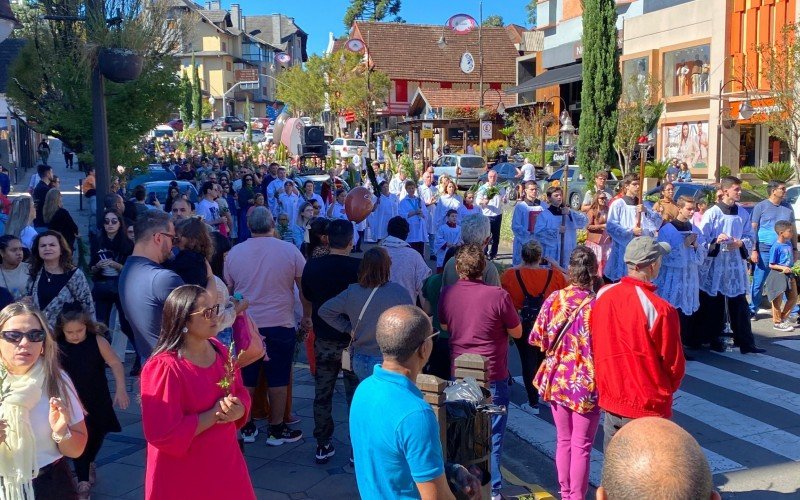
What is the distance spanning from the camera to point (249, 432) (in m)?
6.84

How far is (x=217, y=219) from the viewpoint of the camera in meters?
13.7

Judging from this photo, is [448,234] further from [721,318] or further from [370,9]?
[370,9]

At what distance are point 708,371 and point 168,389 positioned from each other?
270 inches

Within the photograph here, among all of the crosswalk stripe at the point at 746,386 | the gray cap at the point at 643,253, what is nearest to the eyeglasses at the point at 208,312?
the gray cap at the point at 643,253

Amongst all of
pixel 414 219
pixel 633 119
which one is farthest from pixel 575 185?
pixel 414 219

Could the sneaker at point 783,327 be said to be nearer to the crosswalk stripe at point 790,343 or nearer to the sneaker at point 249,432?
the crosswalk stripe at point 790,343

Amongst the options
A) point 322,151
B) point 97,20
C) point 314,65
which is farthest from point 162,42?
point 314,65

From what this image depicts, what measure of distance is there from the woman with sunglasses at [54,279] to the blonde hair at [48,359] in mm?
2103

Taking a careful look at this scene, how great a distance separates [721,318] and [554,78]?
3748 centimetres

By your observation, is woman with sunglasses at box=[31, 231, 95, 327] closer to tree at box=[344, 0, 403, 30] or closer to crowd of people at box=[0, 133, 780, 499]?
crowd of people at box=[0, 133, 780, 499]

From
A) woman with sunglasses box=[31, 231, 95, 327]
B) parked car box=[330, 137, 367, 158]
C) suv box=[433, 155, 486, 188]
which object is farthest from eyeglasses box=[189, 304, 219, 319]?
parked car box=[330, 137, 367, 158]

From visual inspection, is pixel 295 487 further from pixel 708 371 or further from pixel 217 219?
pixel 217 219

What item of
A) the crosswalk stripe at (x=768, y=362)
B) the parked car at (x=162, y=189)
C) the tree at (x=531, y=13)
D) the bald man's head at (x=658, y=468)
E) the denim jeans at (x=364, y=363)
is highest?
the tree at (x=531, y=13)

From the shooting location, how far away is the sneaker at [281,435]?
6.71 m
